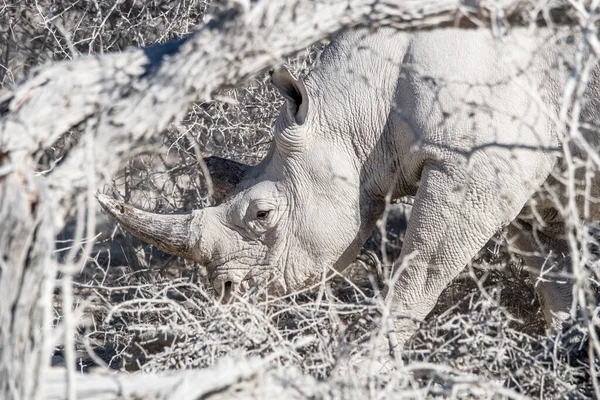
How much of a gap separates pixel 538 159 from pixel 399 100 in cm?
82

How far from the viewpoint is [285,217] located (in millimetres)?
5625

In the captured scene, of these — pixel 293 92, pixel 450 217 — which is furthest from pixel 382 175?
pixel 293 92

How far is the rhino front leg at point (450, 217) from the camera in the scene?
5.05 m

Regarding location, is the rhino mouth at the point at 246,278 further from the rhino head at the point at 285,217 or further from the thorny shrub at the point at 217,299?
the thorny shrub at the point at 217,299

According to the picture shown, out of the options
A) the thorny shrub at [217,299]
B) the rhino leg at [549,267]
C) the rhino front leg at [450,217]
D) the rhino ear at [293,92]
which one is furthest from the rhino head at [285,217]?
the rhino leg at [549,267]

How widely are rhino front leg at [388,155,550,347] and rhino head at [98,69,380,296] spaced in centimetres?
48

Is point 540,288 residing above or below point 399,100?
below

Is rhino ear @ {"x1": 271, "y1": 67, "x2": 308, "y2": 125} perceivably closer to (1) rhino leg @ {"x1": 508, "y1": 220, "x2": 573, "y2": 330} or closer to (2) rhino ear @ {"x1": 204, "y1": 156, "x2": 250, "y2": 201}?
(2) rhino ear @ {"x1": 204, "y1": 156, "x2": 250, "y2": 201}

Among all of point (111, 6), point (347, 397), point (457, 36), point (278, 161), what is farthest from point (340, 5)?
point (111, 6)

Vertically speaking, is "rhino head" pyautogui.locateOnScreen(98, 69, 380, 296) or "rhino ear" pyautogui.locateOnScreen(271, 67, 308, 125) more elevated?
"rhino ear" pyautogui.locateOnScreen(271, 67, 308, 125)

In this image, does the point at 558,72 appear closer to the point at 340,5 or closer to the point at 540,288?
the point at 540,288

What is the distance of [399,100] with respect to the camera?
5324 mm

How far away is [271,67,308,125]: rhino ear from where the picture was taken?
5478 mm

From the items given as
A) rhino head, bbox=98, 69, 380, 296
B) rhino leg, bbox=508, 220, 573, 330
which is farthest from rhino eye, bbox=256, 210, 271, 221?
rhino leg, bbox=508, 220, 573, 330
